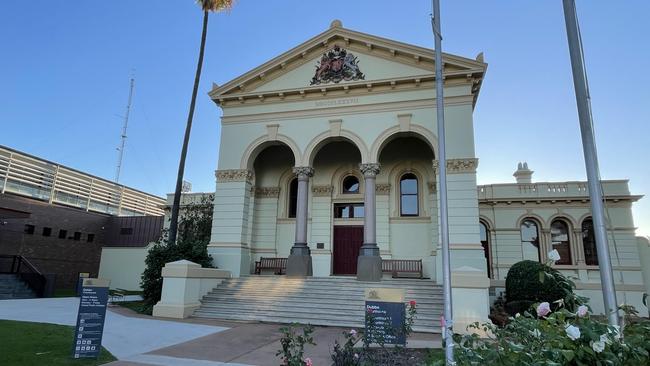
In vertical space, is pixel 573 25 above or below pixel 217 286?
above

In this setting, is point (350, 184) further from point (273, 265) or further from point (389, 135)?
point (273, 265)

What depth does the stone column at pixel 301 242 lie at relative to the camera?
18.7 m

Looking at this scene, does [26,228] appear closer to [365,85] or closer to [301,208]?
[301,208]

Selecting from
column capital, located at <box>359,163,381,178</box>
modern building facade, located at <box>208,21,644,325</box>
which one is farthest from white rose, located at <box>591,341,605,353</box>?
column capital, located at <box>359,163,381,178</box>

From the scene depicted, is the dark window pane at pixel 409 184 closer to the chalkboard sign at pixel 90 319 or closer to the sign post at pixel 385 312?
the sign post at pixel 385 312

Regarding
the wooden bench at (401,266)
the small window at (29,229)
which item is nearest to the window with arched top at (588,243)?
the wooden bench at (401,266)

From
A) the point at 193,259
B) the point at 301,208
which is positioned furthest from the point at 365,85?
the point at 193,259

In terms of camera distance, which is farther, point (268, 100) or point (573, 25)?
point (268, 100)

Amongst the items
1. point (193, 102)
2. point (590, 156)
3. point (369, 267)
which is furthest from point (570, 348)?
point (193, 102)

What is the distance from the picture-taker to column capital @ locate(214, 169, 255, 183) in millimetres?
21000

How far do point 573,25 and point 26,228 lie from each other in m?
31.8

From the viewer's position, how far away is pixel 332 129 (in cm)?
2034

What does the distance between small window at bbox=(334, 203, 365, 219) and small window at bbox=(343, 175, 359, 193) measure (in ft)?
2.69

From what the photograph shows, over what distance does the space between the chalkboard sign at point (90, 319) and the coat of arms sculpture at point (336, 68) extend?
15038mm
